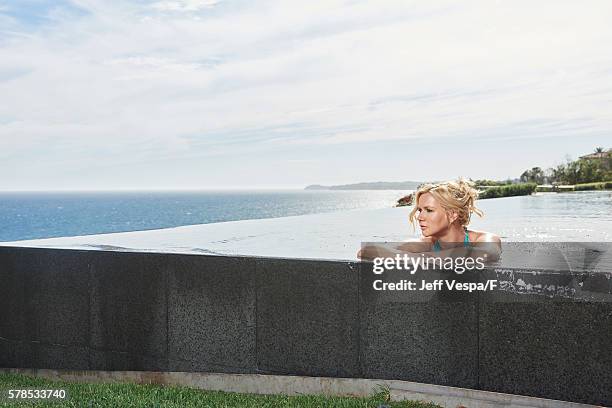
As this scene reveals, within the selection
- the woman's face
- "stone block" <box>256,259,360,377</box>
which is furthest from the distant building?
"stone block" <box>256,259,360,377</box>

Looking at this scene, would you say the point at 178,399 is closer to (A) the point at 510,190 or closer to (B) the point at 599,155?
(A) the point at 510,190

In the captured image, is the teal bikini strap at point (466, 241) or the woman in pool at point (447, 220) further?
the teal bikini strap at point (466, 241)

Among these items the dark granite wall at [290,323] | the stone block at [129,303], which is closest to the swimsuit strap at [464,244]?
Result: the dark granite wall at [290,323]

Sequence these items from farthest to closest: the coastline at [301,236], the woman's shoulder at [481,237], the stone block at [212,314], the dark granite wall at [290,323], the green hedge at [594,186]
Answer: the green hedge at [594,186], the coastline at [301,236], the stone block at [212,314], the woman's shoulder at [481,237], the dark granite wall at [290,323]

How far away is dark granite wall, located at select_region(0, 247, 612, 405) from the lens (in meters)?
4.62

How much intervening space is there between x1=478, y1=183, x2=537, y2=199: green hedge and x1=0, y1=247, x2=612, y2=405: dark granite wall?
12071 millimetres

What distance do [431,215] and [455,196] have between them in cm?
22

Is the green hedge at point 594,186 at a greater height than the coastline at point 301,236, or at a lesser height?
greater

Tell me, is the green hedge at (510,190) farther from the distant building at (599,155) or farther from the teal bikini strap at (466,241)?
the teal bikini strap at (466,241)

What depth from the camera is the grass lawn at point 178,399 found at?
5.05 metres

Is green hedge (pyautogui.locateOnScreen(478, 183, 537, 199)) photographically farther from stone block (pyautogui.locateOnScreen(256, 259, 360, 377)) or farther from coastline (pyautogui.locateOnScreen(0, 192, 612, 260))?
stone block (pyautogui.locateOnScreen(256, 259, 360, 377))

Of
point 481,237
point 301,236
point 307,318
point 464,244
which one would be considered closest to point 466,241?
point 464,244

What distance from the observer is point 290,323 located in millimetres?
5355

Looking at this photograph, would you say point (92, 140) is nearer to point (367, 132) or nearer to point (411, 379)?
point (367, 132)
